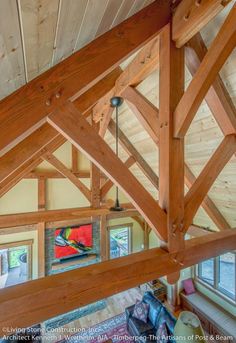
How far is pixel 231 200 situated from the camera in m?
3.38

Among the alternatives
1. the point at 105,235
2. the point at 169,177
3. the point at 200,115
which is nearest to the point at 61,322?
the point at 105,235

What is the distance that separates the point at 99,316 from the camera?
4.97 m

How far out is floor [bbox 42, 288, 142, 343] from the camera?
4418 millimetres

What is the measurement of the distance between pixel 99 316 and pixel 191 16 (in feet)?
20.1

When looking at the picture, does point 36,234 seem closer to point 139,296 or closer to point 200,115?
point 139,296

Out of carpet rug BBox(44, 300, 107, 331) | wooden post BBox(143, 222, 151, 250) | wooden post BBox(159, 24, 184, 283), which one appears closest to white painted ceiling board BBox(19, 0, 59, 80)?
wooden post BBox(159, 24, 184, 283)

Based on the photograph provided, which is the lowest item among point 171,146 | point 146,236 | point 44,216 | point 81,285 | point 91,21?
point 146,236

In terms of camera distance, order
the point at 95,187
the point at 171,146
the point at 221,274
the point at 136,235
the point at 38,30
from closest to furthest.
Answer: the point at 38,30 < the point at 171,146 < the point at 95,187 < the point at 221,274 < the point at 136,235

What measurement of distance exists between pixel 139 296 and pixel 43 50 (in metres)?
6.42

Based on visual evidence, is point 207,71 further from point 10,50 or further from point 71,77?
point 10,50

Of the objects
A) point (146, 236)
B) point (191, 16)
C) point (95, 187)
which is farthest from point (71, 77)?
point (146, 236)

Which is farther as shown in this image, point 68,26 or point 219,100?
point 219,100

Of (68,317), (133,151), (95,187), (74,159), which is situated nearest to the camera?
(95,187)

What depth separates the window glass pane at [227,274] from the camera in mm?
4742
